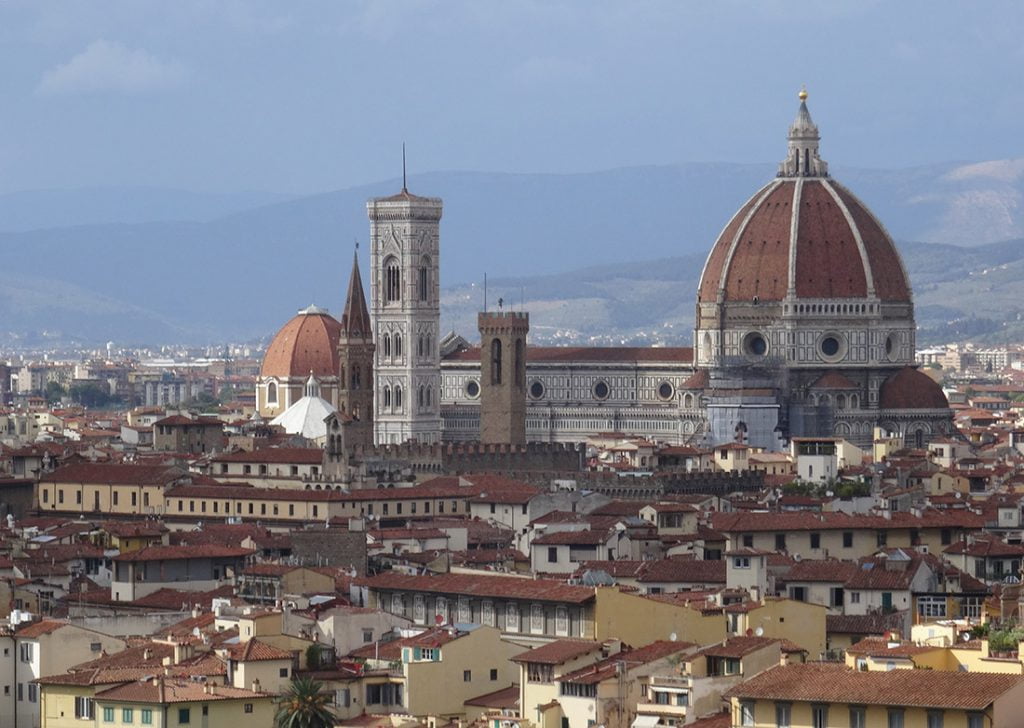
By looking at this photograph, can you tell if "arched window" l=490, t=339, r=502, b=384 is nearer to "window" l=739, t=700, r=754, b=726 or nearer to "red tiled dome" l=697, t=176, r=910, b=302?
"red tiled dome" l=697, t=176, r=910, b=302

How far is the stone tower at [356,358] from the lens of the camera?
423ft

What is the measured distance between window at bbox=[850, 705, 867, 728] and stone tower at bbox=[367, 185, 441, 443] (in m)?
98.5

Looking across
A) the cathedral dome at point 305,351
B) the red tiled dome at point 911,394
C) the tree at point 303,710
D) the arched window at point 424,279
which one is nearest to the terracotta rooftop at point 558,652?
the tree at point 303,710

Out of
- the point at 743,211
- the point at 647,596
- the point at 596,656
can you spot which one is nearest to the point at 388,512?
the point at 647,596

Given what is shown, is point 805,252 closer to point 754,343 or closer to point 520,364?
point 754,343

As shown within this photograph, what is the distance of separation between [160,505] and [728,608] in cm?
3605

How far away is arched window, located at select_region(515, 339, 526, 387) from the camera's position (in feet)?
432

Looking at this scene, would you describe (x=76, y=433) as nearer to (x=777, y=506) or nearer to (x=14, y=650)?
(x=777, y=506)

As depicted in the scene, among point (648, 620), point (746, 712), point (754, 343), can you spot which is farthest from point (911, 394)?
point (746, 712)

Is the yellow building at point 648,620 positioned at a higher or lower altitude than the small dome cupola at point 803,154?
lower

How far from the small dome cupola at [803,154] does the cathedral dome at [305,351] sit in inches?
1013

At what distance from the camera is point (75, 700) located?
41.1 meters

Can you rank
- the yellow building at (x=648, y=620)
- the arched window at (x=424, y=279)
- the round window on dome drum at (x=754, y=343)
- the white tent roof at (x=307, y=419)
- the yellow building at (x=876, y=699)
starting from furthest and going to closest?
the arched window at (x=424, y=279) < the round window on dome drum at (x=754, y=343) < the white tent roof at (x=307, y=419) < the yellow building at (x=648, y=620) < the yellow building at (x=876, y=699)

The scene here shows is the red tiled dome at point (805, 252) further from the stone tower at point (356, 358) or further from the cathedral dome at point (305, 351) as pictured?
the cathedral dome at point (305, 351)
